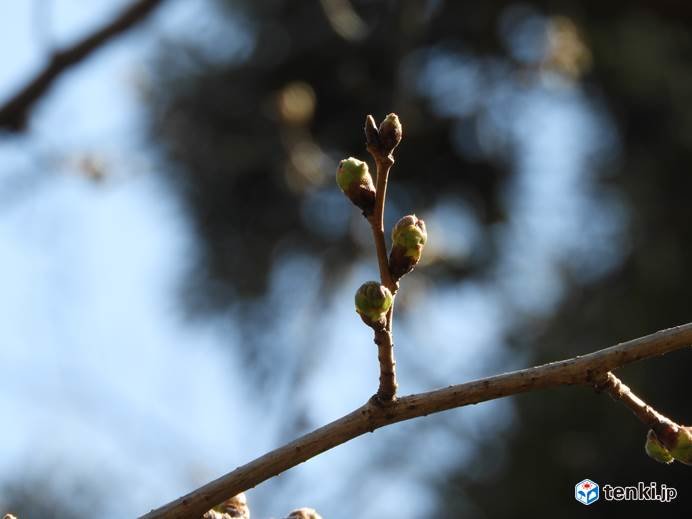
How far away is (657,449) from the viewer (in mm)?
714

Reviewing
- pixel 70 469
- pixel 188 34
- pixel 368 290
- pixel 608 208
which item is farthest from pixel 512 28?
pixel 368 290

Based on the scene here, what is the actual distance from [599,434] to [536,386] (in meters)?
2.93

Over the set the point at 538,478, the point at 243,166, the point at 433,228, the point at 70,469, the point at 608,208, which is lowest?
the point at 538,478

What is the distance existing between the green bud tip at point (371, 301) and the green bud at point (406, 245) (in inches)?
1.4

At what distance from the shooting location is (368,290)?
26.3 inches

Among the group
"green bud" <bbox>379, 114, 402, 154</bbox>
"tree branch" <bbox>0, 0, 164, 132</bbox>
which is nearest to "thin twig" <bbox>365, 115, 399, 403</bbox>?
"green bud" <bbox>379, 114, 402, 154</bbox>

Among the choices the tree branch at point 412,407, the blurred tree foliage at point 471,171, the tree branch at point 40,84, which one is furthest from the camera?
the blurred tree foliage at point 471,171

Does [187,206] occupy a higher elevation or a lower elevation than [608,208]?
higher

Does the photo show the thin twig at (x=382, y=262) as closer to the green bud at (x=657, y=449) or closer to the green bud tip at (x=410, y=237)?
the green bud tip at (x=410, y=237)

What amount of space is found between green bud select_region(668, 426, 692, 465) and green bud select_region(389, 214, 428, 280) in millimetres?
208

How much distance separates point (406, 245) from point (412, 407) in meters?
0.11

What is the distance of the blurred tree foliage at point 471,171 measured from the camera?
3.48 metres

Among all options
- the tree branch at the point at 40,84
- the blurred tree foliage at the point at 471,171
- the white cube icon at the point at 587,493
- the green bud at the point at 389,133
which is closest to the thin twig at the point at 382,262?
the green bud at the point at 389,133

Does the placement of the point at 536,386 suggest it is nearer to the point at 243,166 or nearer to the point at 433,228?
the point at 433,228
